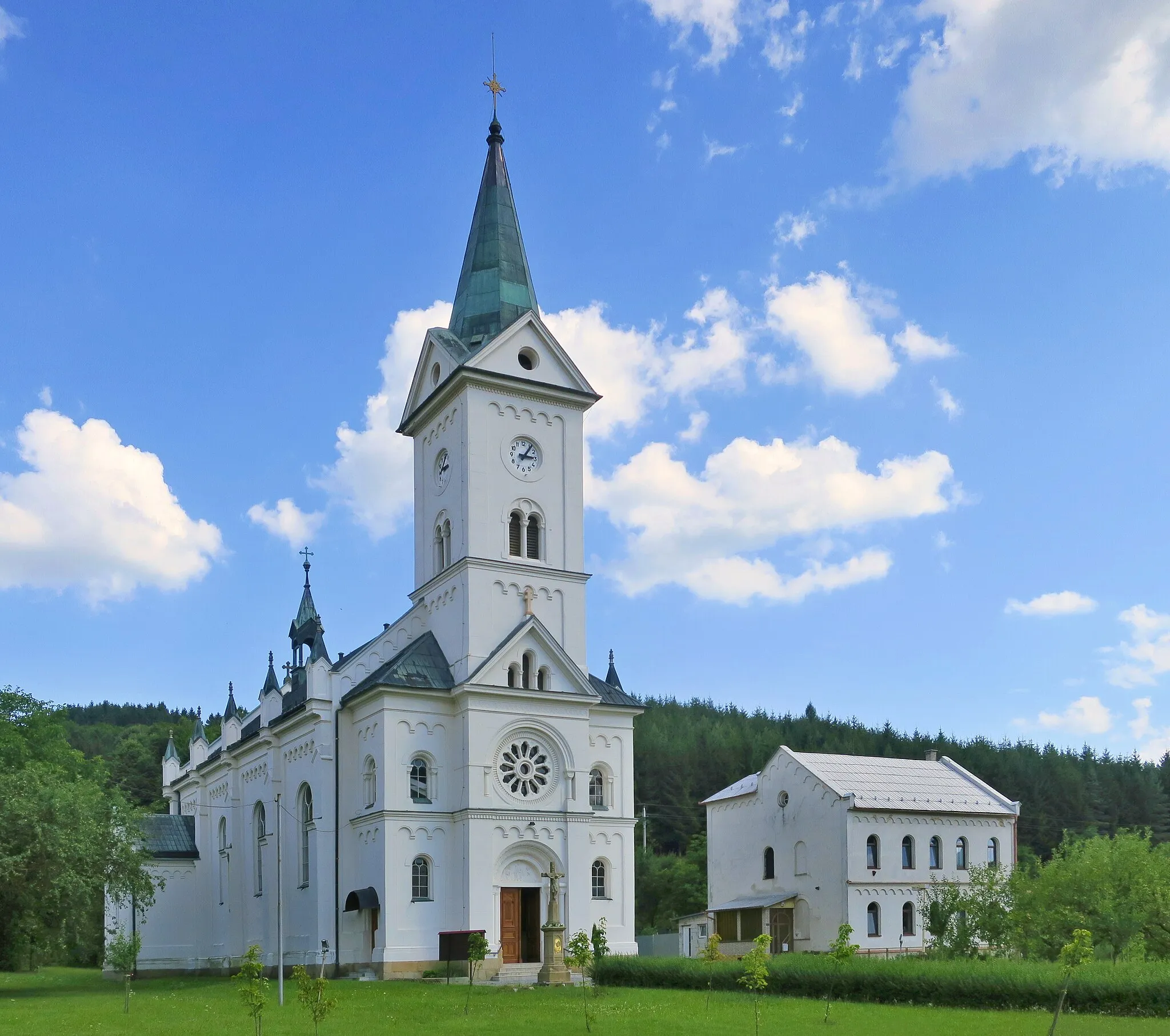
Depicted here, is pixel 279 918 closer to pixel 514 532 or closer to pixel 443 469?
pixel 514 532

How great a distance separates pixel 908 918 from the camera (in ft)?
183

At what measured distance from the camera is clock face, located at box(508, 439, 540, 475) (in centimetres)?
4809

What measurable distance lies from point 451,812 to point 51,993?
14.6m

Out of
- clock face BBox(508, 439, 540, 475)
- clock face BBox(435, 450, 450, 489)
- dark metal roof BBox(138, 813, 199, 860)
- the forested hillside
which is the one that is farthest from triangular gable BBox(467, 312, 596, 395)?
the forested hillside

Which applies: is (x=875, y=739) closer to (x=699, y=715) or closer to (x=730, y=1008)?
(x=699, y=715)

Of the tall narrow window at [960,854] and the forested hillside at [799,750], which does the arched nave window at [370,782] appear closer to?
the tall narrow window at [960,854]

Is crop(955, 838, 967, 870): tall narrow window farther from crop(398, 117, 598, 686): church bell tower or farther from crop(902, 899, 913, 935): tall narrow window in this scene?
crop(398, 117, 598, 686): church bell tower

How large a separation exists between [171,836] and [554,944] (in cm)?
2927

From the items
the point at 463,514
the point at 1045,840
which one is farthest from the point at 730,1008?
the point at 1045,840

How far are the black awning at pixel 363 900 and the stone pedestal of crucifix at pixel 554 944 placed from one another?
18.6 feet

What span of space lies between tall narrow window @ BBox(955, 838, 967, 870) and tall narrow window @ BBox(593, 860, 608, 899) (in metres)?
20.6

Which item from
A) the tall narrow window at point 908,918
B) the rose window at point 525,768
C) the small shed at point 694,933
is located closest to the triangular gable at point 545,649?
the rose window at point 525,768

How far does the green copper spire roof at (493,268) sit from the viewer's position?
49875 millimetres

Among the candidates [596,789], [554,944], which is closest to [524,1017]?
[554,944]
